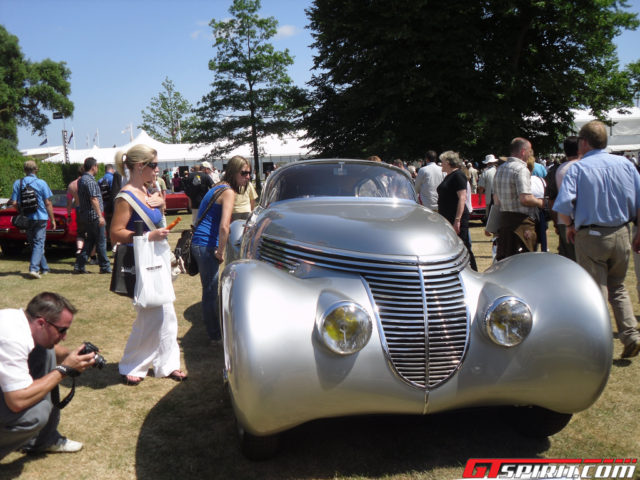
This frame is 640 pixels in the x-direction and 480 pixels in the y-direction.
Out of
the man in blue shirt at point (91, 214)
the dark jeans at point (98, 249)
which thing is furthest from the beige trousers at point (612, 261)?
the dark jeans at point (98, 249)

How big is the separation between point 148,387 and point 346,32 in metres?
21.9

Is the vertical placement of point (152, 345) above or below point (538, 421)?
above

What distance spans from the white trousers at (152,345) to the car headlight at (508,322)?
2.78 m

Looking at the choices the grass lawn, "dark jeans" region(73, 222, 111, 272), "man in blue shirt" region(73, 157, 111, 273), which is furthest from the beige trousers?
"dark jeans" region(73, 222, 111, 272)

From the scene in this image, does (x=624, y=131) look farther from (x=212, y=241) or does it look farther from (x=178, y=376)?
(x=178, y=376)

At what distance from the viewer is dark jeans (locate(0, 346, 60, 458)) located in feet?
9.48

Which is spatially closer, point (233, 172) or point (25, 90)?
point (233, 172)

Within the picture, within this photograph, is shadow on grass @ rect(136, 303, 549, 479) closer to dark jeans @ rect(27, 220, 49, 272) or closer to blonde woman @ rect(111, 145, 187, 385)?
blonde woman @ rect(111, 145, 187, 385)

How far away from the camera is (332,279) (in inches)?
120

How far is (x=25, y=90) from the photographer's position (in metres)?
50.7

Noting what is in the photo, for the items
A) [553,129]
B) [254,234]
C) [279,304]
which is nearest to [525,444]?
[279,304]

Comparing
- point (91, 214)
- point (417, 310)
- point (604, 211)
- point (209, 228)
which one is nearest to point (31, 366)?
point (417, 310)

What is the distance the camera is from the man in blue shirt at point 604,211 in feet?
14.8

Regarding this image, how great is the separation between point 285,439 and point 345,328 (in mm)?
1135
